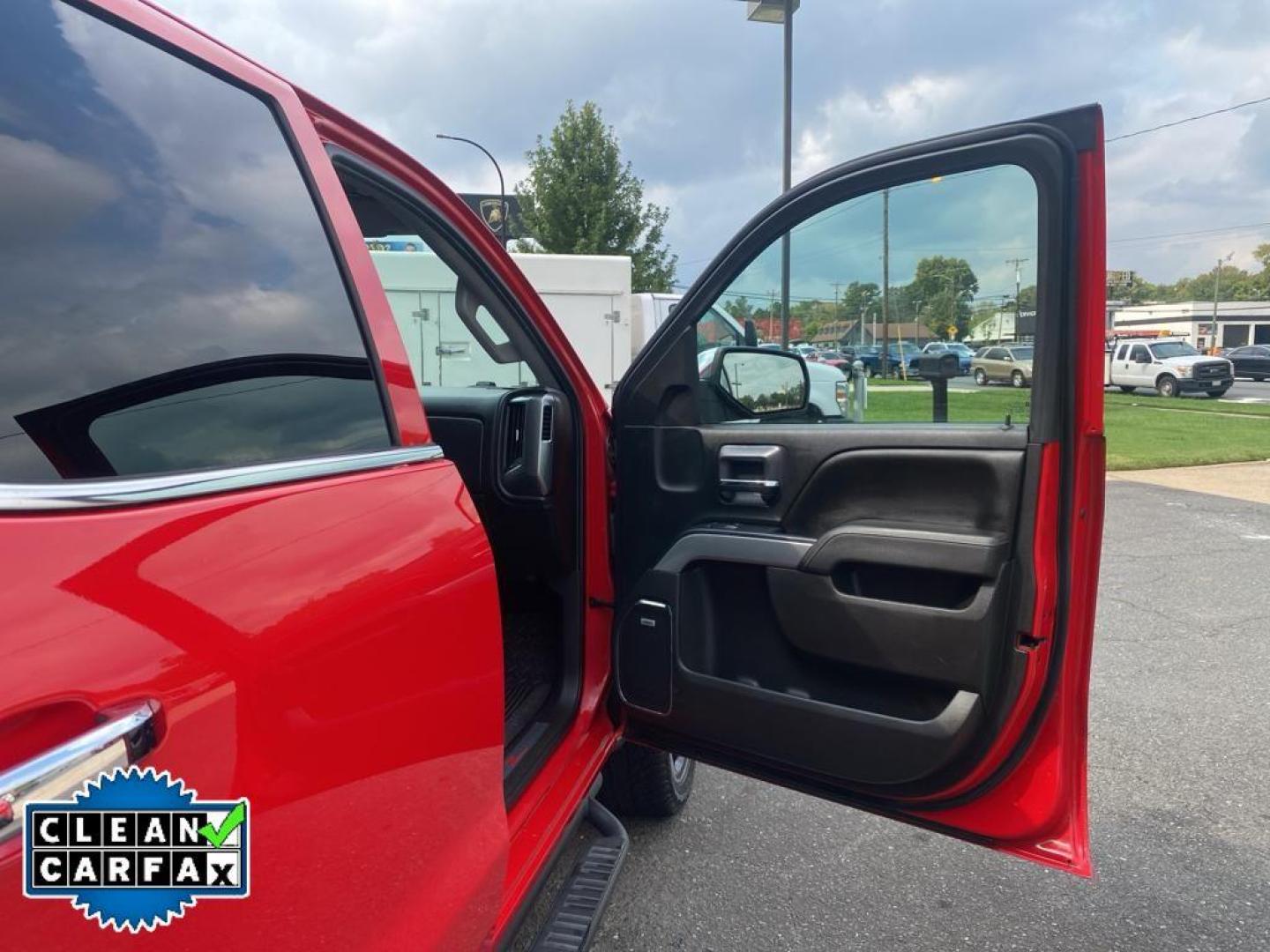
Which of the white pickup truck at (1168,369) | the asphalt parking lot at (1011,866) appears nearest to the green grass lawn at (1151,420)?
the white pickup truck at (1168,369)

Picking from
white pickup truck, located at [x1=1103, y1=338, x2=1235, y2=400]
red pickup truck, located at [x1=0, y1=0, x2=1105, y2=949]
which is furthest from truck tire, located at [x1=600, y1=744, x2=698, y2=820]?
white pickup truck, located at [x1=1103, y1=338, x2=1235, y2=400]


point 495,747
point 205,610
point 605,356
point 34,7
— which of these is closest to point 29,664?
point 205,610

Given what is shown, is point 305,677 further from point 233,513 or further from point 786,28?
point 786,28

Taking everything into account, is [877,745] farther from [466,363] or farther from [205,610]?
[466,363]

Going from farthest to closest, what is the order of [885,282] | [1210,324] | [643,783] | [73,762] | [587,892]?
[1210,324]
[643,783]
[885,282]
[587,892]
[73,762]

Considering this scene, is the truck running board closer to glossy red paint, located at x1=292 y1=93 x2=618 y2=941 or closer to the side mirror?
glossy red paint, located at x1=292 y1=93 x2=618 y2=941

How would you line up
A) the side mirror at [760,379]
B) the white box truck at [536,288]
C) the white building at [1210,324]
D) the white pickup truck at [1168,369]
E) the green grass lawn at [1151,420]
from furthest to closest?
the white building at [1210,324], the white pickup truck at [1168,369], the white box truck at [536,288], the side mirror at [760,379], the green grass lawn at [1151,420]

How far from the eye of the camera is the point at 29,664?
A: 78 cm

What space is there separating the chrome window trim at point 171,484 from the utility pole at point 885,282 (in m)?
1.29

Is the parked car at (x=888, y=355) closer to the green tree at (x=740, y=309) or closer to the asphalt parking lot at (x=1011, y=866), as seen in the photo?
the green tree at (x=740, y=309)

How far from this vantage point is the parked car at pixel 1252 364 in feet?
113

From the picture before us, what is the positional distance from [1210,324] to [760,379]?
77.3 m

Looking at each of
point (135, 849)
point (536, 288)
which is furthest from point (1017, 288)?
point (536, 288)

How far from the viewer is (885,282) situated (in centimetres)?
215
